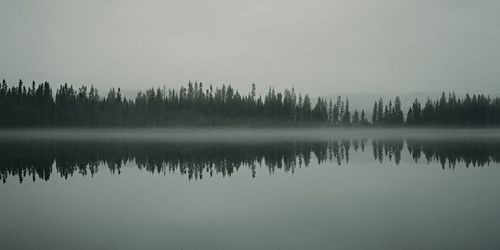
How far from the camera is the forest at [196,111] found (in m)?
131

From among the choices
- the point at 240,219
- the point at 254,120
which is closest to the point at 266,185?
the point at 240,219

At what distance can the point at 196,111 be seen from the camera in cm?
14425

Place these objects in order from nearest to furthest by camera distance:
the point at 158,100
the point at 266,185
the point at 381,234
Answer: the point at 381,234 → the point at 266,185 → the point at 158,100

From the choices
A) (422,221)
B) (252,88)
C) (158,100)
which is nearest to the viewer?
(422,221)

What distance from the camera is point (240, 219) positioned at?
13664mm

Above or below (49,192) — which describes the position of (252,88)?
above

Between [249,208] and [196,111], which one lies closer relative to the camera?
[249,208]

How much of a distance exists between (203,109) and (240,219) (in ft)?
437

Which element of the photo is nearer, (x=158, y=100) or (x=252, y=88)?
(x=158, y=100)

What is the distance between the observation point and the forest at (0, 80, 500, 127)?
430 ft

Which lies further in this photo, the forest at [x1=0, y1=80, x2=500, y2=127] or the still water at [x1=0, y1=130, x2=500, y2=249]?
the forest at [x1=0, y1=80, x2=500, y2=127]

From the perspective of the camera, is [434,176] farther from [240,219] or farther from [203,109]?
[203,109]

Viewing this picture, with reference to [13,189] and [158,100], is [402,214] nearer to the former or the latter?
[13,189]

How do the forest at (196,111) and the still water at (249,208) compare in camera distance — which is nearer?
the still water at (249,208)
